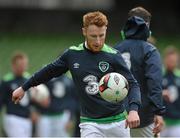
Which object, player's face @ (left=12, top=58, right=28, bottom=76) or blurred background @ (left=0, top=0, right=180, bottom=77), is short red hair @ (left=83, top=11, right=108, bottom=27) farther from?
blurred background @ (left=0, top=0, right=180, bottom=77)

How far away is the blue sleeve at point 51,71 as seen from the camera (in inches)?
337

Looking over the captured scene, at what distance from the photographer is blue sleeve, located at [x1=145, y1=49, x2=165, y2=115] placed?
866 centimetres

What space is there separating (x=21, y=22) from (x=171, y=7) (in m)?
6.04

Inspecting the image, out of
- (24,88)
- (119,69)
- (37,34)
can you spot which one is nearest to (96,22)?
(119,69)

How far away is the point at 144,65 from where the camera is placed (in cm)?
905

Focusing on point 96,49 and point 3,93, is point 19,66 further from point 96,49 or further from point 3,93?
point 96,49

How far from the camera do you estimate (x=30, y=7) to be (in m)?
31.7

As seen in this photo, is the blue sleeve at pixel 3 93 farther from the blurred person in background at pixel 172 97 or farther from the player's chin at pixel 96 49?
the player's chin at pixel 96 49

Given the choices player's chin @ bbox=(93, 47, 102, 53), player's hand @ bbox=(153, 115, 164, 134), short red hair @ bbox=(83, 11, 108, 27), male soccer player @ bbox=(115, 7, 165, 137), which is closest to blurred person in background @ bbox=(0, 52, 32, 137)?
male soccer player @ bbox=(115, 7, 165, 137)

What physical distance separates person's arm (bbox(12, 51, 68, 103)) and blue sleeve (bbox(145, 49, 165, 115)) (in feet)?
3.16

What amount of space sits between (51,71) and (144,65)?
1.14 m

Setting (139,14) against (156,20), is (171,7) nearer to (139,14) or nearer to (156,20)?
(156,20)

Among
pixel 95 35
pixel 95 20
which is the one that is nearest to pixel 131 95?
pixel 95 35

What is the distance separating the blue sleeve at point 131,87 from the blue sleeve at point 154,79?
463mm
